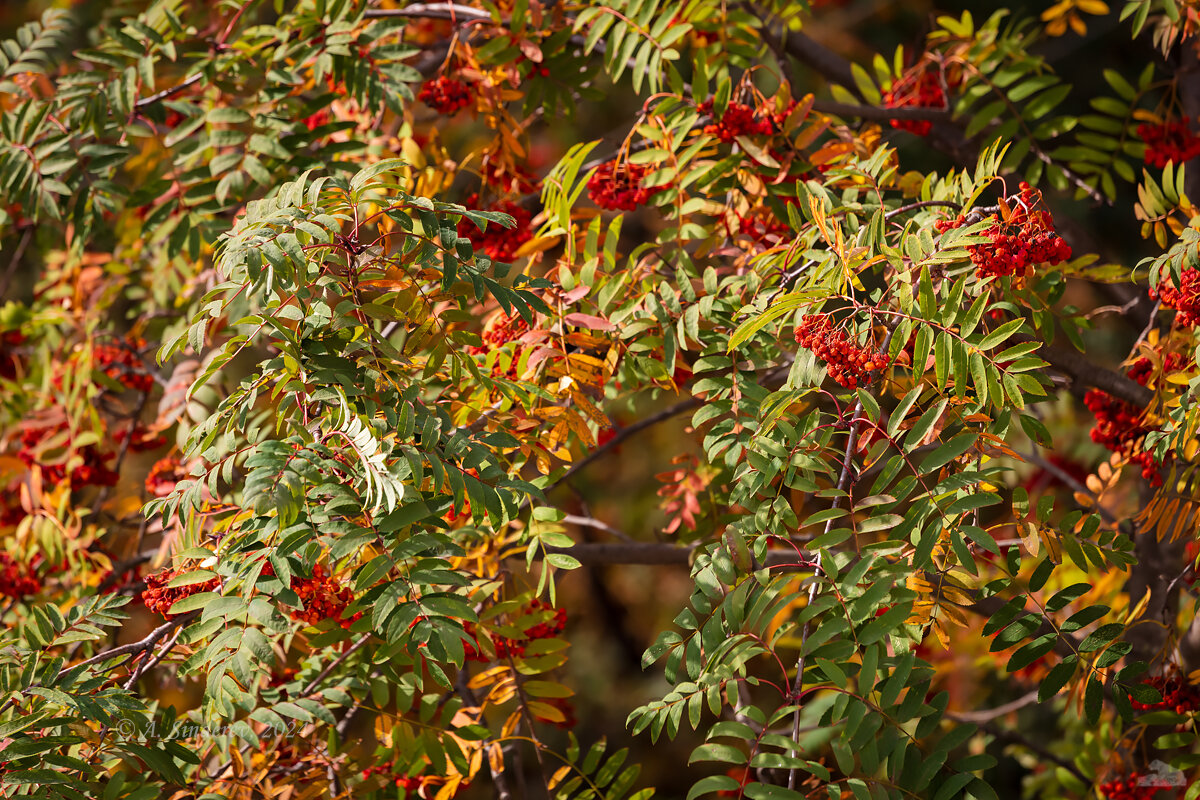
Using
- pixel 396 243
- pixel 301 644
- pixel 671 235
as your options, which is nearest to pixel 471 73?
pixel 671 235

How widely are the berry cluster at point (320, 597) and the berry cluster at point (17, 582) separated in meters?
1.15

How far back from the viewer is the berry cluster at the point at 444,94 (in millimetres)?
2117

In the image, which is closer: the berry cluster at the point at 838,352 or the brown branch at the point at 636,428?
the berry cluster at the point at 838,352

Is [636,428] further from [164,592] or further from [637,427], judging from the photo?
[164,592]

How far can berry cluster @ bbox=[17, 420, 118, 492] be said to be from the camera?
244 cm

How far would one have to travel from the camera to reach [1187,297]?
1.48 m

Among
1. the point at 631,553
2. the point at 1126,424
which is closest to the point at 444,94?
the point at 631,553

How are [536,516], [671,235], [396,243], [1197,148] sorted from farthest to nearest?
[396,243] < [1197,148] < [671,235] < [536,516]

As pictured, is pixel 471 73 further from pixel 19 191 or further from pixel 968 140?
pixel 968 140

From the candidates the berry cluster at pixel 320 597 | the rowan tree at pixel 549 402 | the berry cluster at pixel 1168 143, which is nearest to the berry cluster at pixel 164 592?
the rowan tree at pixel 549 402

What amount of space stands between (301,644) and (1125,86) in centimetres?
235

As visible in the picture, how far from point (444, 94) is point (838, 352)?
1.21 m

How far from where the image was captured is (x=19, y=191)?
6.99ft

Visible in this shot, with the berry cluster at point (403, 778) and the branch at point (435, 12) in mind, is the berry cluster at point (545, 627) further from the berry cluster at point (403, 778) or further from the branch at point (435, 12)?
the branch at point (435, 12)
